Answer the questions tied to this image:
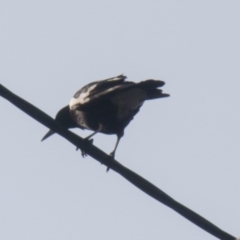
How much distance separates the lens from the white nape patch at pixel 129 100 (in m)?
7.61

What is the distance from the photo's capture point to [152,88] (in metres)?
7.55

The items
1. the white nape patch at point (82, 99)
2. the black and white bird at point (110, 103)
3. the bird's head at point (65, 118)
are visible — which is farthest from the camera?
the bird's head at point (65, 118)

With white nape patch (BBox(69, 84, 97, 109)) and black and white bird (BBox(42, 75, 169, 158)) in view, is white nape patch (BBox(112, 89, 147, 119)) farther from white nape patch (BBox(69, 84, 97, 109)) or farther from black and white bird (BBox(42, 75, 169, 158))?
white nape patch (BBox(69, 84, 97, 109))

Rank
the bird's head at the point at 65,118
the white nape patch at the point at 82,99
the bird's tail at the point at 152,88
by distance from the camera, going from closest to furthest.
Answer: the bird's tail at the point at 152,88 → the white nape patch at the point at 82,99 → the bird's head at the point at 65,118

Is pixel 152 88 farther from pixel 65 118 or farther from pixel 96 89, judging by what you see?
pixel 65 118

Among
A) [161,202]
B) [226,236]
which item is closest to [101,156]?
[161,202]

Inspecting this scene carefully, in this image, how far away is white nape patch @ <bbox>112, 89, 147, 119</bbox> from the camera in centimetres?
761

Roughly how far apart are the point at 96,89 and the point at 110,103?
0.80ft

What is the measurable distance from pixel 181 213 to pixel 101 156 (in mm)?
978

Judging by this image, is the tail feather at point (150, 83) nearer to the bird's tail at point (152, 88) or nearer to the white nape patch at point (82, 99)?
the bird's tail at point (152, 88)

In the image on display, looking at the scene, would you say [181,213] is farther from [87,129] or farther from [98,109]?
[87,129]

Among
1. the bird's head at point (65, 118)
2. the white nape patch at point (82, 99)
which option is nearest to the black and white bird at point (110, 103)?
the white nape patch at point (82, 99)

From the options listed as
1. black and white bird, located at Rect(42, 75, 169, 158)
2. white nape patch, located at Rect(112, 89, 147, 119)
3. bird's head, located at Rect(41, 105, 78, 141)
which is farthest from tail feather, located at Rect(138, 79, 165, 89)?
bird's head, located at Rect(41, 105, 78, 141)

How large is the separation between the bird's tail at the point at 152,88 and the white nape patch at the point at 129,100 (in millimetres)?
74
